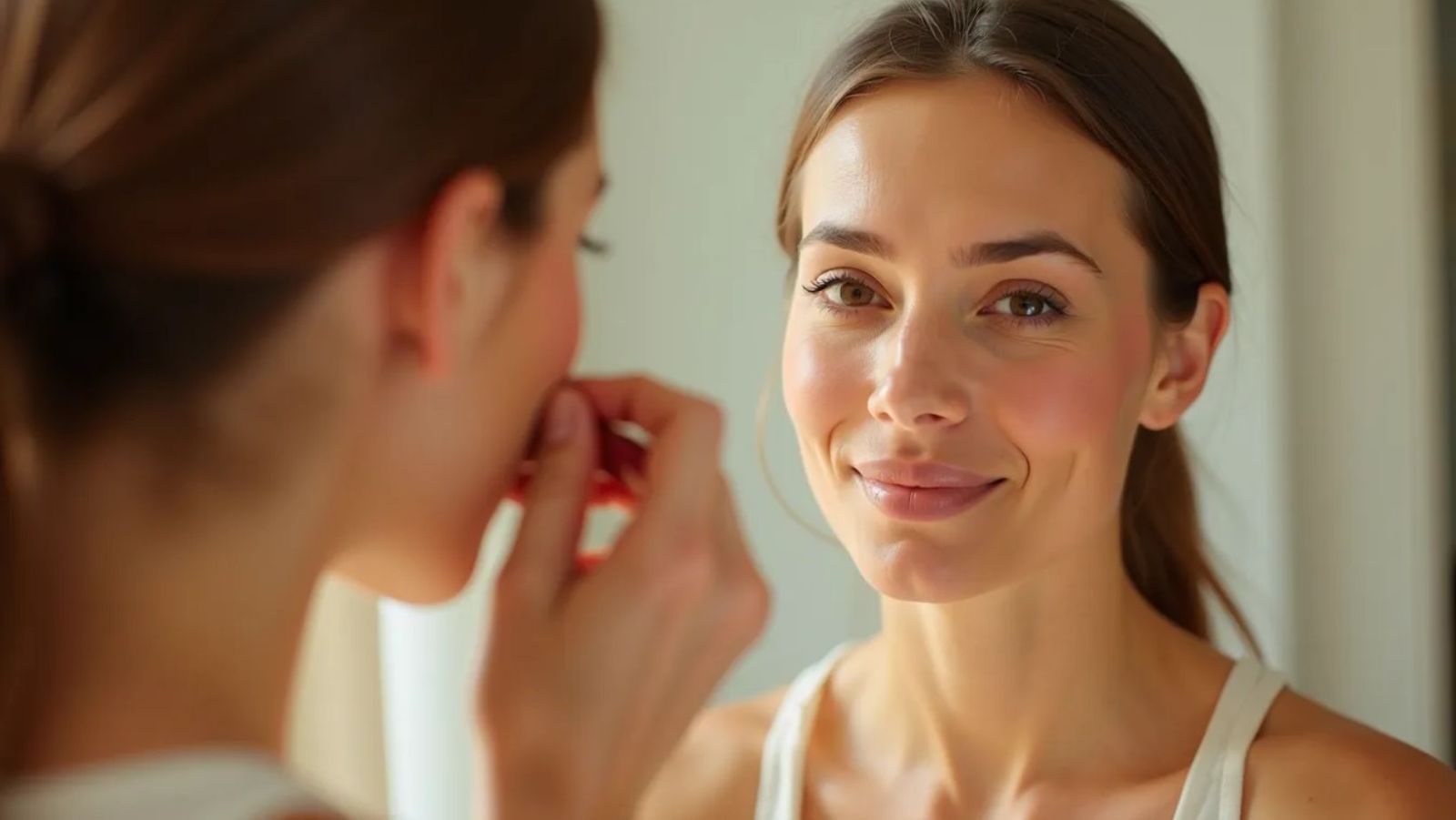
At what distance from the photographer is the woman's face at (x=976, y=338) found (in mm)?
1263

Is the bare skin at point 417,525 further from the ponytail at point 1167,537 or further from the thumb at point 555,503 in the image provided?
the ponytail at point 1167,537

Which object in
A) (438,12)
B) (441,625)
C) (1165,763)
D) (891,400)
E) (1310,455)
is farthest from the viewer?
(1310,455)

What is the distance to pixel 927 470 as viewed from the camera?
1.27 metres

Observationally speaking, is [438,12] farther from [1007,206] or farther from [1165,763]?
[1165,763]

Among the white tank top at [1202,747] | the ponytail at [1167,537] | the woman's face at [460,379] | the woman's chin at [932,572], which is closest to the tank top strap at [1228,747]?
the white tank top at [1202,747]

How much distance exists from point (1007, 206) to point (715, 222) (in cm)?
95

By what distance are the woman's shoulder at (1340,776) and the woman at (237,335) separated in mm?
681

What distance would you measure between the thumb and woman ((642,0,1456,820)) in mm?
362

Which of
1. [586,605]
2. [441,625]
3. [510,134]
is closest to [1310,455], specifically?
[441,625]

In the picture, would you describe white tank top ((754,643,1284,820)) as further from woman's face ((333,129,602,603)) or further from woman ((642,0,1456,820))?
woman's face ((333,129,602,603))

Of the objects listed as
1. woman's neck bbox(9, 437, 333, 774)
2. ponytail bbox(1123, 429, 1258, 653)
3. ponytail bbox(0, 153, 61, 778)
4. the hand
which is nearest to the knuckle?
the hand

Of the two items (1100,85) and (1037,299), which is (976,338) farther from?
(1100,85)

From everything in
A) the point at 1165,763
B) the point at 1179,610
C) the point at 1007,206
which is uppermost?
the point at 1007,206

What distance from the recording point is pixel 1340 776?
50.7 inches
